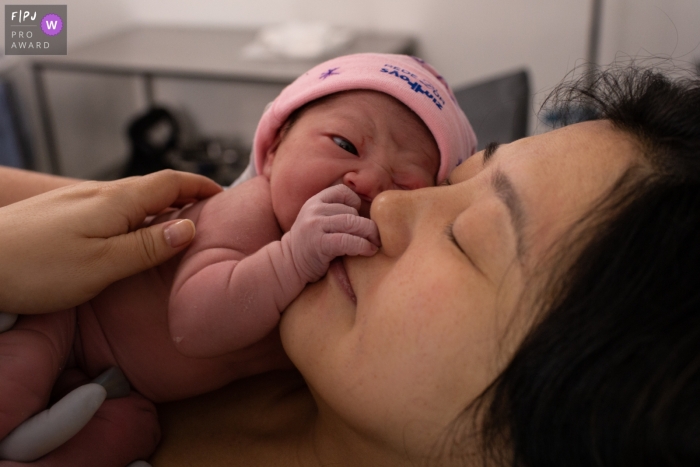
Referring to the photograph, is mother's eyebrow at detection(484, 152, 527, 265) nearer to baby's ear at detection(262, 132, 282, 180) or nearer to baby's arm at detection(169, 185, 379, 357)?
baby's arm at detection(169, 185, 379, 357)

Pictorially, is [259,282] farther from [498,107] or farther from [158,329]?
[498,107]

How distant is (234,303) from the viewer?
3.22ft

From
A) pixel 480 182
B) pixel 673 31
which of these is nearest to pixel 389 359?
pixel 480 182

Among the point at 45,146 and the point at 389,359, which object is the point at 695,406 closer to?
the point at 389,359

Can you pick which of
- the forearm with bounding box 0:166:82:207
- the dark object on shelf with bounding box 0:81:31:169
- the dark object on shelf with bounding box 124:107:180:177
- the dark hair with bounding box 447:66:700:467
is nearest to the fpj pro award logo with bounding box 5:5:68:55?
the dark object on shelf with bounding box 0:81:31:169

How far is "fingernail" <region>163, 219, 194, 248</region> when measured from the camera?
40.1 inches

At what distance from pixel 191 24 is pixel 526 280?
3471 mm

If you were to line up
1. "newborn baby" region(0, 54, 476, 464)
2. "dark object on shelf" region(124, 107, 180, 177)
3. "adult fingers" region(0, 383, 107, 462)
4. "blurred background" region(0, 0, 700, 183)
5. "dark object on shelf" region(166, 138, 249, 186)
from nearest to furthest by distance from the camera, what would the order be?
"adult fingers" region(0, 383, 107, 462) → "newborn baby" region(0, 54, 476, 464) → "blurred background" region(0, 0, 700, 183) → "dark object on shelf" region(166, 138, 249, 186) → "dark object on shelf" region(124, 107, 180, 177)

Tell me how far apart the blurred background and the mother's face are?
6.66 ft

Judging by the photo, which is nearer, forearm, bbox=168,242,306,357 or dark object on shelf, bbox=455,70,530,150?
forearm, bbox=168,242,306,357

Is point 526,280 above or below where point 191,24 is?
below

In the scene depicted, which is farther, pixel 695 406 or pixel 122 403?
pixel 122 403

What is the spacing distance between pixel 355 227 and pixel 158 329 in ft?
1.39

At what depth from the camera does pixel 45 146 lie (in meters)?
3.54
